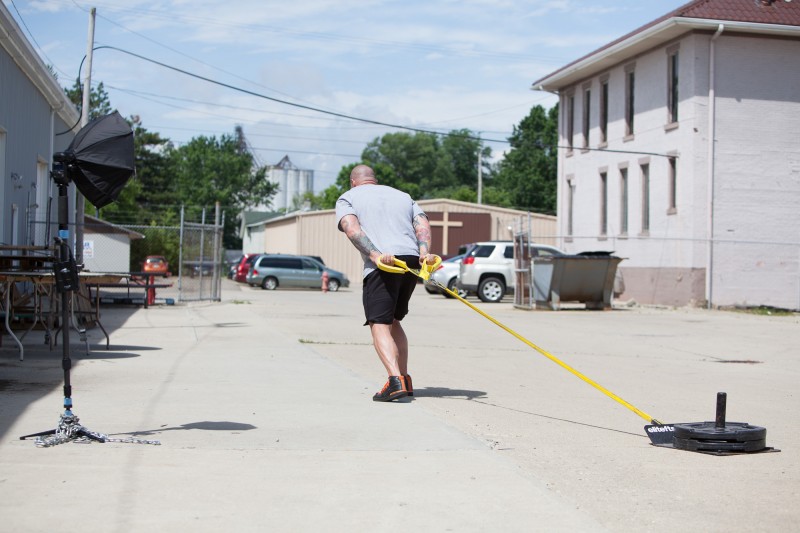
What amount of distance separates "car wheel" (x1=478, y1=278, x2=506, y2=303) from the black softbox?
23.1 meters

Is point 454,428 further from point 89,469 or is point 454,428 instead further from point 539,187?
point 539,187

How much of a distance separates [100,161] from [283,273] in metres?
34.4

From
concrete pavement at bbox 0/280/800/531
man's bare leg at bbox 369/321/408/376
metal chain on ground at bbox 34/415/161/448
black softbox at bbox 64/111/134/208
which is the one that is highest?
black softbox at bbox 64/111/134/208

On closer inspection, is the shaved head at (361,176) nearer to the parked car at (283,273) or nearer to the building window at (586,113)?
the building window at (586,113)

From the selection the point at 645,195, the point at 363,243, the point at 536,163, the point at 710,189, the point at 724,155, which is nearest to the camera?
the point at 363,243

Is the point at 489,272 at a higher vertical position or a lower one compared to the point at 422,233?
lower

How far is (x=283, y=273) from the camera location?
41094 millimetres

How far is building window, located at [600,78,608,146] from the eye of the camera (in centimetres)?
3534

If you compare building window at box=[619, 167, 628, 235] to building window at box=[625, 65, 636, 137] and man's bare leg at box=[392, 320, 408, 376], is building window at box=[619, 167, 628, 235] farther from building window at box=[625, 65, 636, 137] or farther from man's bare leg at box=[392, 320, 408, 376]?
man's bare leg at box=[392, 320, 408, 376]

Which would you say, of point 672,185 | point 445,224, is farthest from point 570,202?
point 445,224

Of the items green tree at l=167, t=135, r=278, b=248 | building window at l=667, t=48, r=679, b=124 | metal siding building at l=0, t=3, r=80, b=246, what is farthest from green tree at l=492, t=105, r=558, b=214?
metal siding building at l=0, t=3, r=80, b=246

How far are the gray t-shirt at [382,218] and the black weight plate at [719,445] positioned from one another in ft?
9.20

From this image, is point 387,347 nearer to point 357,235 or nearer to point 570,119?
point 357,235

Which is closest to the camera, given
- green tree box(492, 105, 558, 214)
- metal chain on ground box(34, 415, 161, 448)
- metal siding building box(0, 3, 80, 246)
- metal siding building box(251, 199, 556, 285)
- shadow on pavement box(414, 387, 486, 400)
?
metal chain on ground box(34, 415, 161, 448)
